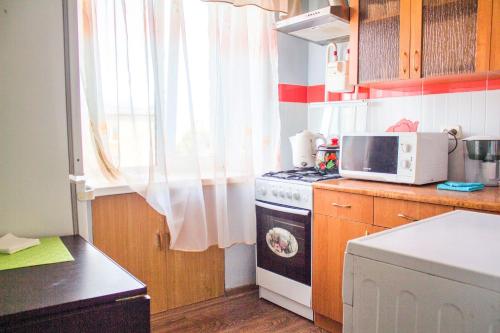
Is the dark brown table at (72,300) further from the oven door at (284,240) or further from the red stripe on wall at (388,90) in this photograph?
the red stripe on wall at (388,90)

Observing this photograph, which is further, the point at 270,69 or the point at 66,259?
the point at 270,69

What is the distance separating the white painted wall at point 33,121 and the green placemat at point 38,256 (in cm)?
15

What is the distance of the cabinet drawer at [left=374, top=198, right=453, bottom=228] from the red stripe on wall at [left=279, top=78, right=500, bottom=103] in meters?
0.87

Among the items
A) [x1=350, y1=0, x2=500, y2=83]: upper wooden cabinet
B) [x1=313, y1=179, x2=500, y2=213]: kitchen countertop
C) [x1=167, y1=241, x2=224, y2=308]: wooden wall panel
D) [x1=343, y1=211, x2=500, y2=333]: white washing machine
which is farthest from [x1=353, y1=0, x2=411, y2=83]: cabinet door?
[x1=167, y1=241, x2=224, y2=308]: wooden wall panel

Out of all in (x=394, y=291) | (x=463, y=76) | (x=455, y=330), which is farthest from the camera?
(x=463, y=76)

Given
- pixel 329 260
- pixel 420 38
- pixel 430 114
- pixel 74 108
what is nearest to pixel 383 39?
pixel 420 38

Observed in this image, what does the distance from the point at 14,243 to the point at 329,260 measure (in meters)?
1.65

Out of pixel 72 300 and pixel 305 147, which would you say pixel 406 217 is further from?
pixel 72 300

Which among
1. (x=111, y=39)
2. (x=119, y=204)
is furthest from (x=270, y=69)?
(x=119, y=204)

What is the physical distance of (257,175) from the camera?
2.90 metres

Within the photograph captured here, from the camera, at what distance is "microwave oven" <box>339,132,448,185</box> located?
7.06ft

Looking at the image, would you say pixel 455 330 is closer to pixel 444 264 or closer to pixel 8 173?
pixel 444 264

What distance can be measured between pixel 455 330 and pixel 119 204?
2.00 metres

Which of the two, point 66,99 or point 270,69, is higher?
point 270,69
